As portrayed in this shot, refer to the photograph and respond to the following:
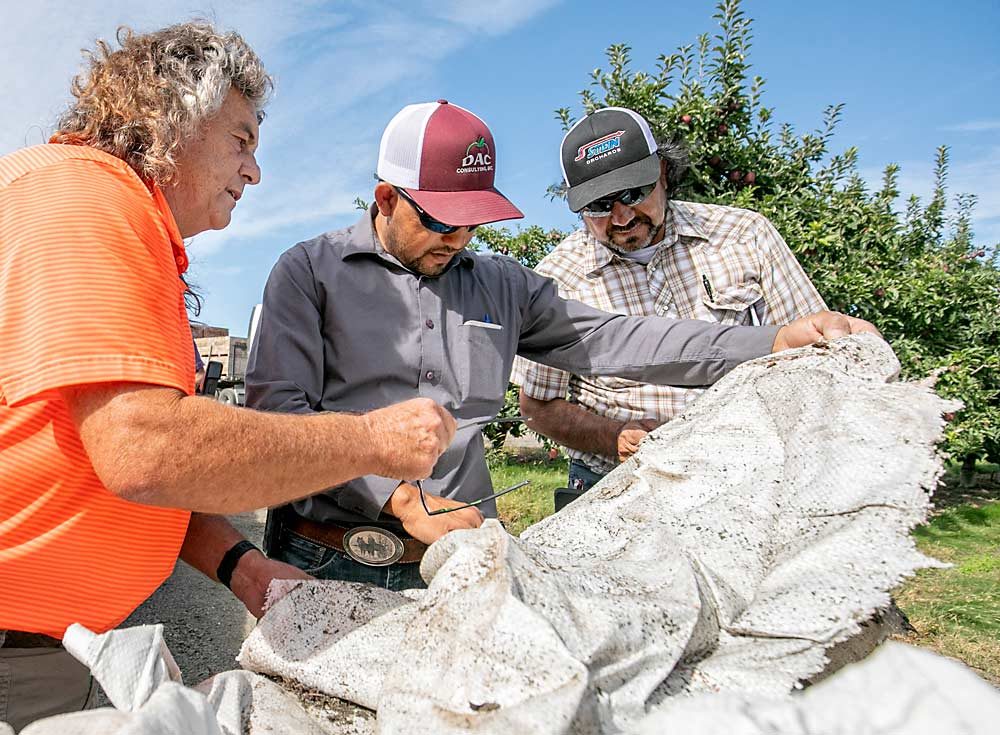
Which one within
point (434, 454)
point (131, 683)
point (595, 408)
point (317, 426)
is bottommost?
point (595, 408)

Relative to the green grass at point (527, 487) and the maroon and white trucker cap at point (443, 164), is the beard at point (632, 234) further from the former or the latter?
the green grass at point (527, 487)

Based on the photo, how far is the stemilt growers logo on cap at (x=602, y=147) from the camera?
127 inches

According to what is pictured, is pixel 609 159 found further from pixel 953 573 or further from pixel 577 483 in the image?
pixel 953 573

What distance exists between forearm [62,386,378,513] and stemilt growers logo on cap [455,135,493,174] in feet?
3.94

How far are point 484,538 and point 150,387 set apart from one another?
605 millimetres

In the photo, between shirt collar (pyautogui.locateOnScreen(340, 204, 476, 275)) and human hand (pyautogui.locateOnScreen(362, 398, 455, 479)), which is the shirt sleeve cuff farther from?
shirt collar (pyautogui.locateOnScreen(340, 204, 476, 275))

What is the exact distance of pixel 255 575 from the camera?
185cm

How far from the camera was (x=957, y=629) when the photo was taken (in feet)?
14.9

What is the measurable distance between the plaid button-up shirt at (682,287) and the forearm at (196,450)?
1.90 metres

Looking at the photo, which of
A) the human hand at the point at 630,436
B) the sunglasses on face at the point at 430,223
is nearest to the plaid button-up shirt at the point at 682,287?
the human hand at the point at 630,436

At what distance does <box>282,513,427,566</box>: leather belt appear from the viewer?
2.28m

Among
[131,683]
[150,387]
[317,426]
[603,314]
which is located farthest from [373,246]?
[131,683]

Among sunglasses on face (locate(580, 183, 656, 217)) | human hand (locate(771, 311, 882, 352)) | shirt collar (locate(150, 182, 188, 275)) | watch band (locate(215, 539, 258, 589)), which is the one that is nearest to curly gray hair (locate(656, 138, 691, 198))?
sunglasses on face (locate(580, 183, 656, 217))

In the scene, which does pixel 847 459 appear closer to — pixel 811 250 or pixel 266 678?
pixel 266 678
